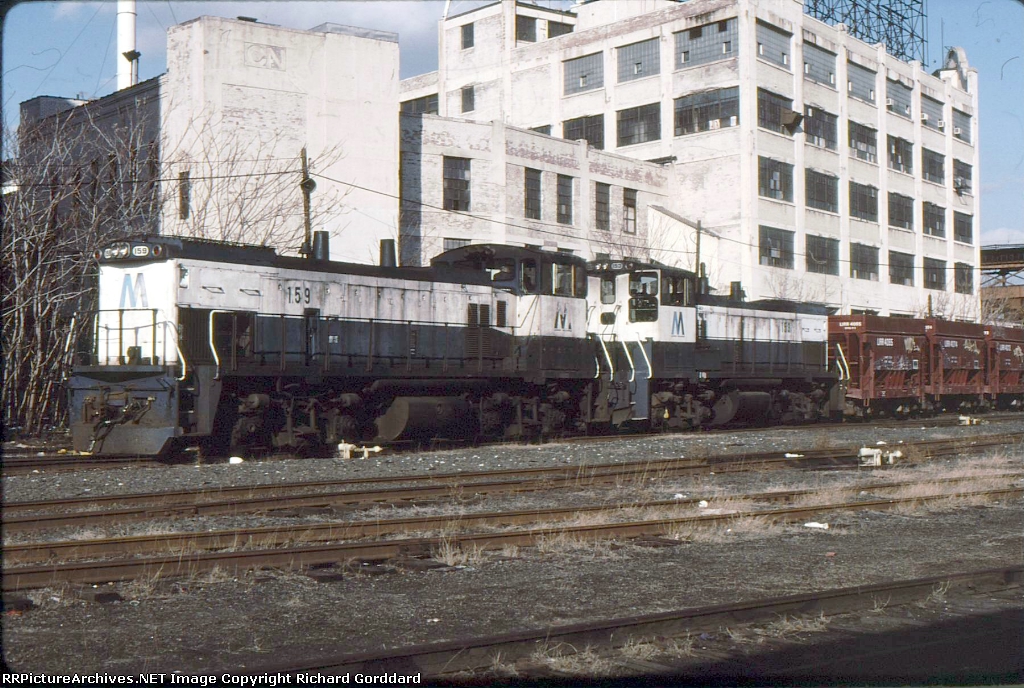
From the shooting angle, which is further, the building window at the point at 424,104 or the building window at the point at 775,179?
the building window at the point at 424,104

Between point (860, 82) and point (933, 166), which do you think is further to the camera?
point (933, 166)

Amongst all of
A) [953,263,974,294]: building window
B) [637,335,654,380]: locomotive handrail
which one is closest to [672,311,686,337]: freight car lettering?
[637,335,654,380]: locomotive handrail

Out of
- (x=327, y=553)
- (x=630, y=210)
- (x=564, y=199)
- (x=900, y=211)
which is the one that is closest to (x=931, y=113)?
(x=900, y=211)

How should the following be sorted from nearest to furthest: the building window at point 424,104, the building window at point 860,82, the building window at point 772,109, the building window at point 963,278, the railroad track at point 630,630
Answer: the railroad track at point 630,630 < the building window at point 772,109 < the building window at point 860,82 < the building window at point 424,104 < the building window at point 963,278

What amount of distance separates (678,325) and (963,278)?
46.6 m

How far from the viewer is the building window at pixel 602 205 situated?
155ft

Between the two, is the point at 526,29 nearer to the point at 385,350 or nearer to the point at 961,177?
the point at 961,177

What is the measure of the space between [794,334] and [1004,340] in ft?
48.6

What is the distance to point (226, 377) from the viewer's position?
18.1 meters

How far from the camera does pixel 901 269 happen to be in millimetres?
60375

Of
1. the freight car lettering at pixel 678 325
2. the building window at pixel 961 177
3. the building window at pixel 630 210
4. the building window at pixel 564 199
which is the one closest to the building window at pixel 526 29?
the building window at pixel 630 210

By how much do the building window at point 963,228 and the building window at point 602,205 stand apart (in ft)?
96.5

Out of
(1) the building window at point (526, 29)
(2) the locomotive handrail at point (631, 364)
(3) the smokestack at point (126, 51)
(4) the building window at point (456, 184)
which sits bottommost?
(2) the locomotive handrail at point (631, 364)

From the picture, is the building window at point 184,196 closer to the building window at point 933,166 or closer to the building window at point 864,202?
the building window at point 864,202
